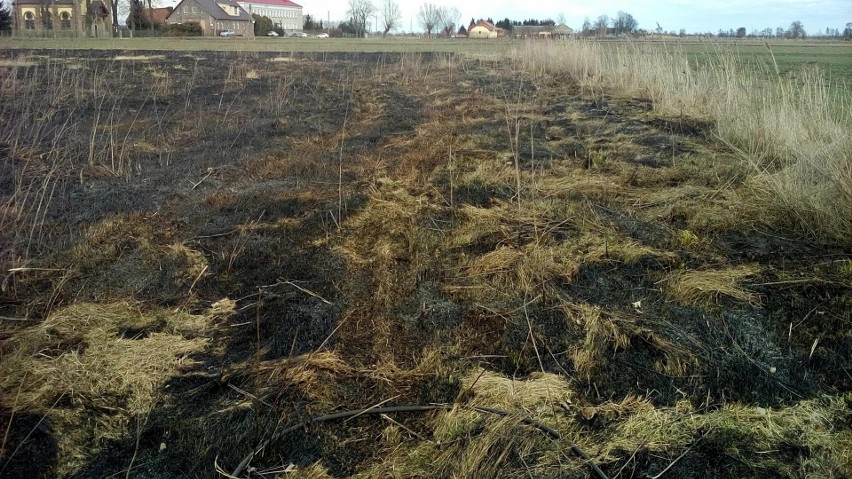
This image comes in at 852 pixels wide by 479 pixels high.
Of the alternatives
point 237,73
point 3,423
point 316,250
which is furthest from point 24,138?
point 237,73

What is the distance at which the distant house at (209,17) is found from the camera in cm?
6072

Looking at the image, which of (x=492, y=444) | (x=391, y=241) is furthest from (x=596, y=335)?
(x=391, y=241)

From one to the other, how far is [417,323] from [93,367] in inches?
56.4

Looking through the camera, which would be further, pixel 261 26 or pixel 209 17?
pixel 209 17

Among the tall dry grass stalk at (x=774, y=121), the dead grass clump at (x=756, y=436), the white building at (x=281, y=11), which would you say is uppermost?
the white building at (x=281, y=11)

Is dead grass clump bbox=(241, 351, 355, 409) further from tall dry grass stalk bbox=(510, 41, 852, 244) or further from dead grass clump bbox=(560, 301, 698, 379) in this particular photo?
tall dry grass stalk bbox=(510, 41, 852, 244)

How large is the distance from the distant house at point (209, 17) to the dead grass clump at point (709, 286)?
6032 centimetres

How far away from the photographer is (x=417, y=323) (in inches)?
113

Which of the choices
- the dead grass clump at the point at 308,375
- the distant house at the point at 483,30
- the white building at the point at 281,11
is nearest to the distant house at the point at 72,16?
the dead grass clump at the point at 308,375

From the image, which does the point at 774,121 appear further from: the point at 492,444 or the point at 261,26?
the point at 261,26

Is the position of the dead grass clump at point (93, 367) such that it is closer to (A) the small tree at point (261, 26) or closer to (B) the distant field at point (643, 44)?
(B) the distant field at point (643, 44)

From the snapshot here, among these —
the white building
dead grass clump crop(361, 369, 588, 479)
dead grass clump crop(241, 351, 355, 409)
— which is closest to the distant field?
dead grass clump crop(361, 369, 588, 479)

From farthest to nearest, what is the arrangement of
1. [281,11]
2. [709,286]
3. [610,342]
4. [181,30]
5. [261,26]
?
[281,11] → [261,26] → [181,30] → [709,286] → [610,342]

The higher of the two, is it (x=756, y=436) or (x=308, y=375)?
(x=308, y=375)
